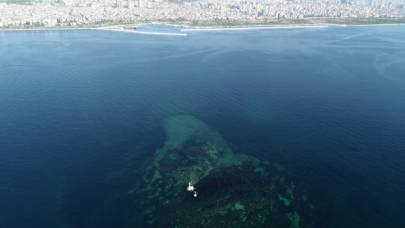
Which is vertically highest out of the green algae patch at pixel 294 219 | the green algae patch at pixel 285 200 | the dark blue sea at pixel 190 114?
the dark blue sea at pixel 190 114

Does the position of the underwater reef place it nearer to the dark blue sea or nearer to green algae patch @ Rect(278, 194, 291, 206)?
green algae patch @ Rect(278, 194, 291, 206)

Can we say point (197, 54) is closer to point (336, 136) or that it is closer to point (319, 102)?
point (319, 102)

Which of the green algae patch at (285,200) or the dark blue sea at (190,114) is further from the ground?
the dark blue sea at (190,114)

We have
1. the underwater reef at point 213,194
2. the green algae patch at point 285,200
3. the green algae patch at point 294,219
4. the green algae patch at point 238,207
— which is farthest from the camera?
the green algae patch at point 285,200

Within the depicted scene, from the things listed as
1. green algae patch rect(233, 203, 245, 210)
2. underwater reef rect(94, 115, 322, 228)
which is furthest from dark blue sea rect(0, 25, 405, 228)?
green algae patch rect(233, 203, 245, 210)

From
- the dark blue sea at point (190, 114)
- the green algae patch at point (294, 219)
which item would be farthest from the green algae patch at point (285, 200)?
the dark blue sea at point (190, 114)

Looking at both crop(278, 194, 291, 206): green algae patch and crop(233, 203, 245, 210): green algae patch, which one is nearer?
crop(233, 203, 245, 210): green algae patch

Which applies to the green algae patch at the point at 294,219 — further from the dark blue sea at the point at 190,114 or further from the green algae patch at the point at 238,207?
the green algae patch at the point at 238,207
